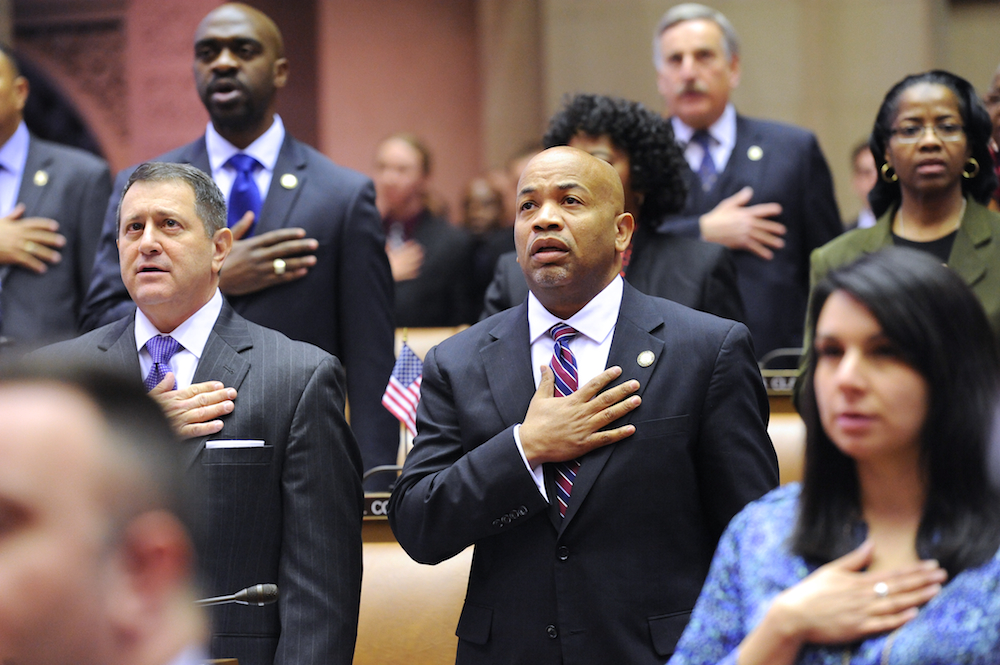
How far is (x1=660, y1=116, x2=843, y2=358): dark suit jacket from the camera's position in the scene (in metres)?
4.41

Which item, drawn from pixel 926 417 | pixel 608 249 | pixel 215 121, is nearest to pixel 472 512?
pixel 608 249

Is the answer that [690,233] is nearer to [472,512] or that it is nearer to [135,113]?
[472,512]

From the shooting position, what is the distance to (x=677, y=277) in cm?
369

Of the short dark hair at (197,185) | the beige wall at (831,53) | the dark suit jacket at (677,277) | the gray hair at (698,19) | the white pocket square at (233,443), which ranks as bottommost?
the white pocket square at (233,443)

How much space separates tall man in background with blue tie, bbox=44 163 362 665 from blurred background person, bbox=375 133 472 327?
2693mm

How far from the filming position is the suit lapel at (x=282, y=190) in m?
3.87

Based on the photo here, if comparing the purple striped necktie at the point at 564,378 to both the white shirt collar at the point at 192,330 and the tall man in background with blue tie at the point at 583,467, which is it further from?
the white shirt collar at the point at 192,330

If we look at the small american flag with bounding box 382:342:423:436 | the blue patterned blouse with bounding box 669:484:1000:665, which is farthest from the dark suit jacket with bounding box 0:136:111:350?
the blue patterned blouse with bounding box 669:484:1000:665

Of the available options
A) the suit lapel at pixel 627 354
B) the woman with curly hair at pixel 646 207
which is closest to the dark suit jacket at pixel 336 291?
the woman with curly hair at pixel 646 207

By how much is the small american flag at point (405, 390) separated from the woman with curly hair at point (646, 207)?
0.93 feet

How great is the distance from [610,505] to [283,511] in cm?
73

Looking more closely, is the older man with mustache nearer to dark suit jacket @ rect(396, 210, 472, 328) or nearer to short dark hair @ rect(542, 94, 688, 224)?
short dark hair @ rect(542, 94, 688, 224)

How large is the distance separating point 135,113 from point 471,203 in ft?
10.1

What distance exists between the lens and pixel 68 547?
115 centimetres
